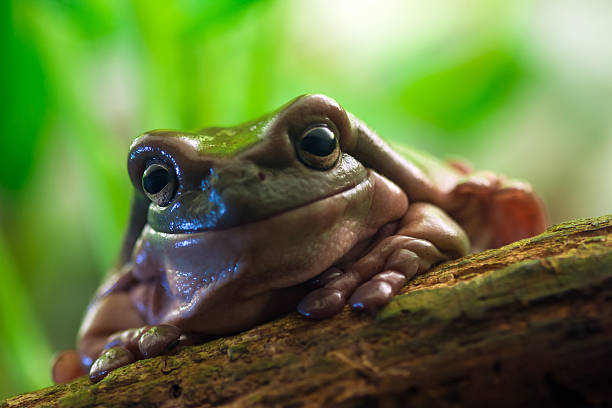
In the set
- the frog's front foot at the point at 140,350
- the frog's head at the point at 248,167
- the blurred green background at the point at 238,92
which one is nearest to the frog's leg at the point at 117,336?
the frog's front foot at the point at 140,350

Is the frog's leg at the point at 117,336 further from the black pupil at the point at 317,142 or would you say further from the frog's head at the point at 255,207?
the black pupil at the point at 317,142

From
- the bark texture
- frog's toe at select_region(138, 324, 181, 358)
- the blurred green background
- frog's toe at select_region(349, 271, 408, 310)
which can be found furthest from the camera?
the blurred green background

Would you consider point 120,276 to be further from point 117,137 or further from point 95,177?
point 117,137

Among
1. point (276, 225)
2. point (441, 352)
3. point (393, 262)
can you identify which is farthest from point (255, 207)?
point (441, 352)

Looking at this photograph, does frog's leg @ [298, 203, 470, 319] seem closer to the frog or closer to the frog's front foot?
the frog

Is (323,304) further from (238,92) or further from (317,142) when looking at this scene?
(238,92)

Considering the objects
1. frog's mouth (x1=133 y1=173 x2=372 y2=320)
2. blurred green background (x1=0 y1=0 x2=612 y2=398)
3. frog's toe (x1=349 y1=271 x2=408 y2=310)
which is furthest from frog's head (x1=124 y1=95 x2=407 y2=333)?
blurred green background (x1=0 y1=0 x2=612 y2=398)
